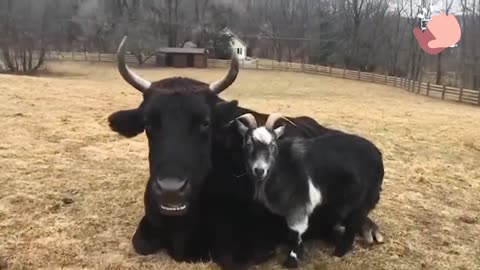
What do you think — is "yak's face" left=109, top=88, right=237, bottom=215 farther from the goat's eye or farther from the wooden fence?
the wooden fence

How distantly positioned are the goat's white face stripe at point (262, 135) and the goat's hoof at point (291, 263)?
1.09m

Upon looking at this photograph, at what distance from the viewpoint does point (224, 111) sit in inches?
181

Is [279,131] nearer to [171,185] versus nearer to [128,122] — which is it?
[128,122]

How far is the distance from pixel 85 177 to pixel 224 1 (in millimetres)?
62574

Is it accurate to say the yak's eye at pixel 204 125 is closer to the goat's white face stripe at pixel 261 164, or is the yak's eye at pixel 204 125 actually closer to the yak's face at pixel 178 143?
the yak's face at pixel 178 143

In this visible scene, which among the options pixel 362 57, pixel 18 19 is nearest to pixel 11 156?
pixel 18 19

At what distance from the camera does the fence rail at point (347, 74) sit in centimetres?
3148

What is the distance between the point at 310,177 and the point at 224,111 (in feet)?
3.57

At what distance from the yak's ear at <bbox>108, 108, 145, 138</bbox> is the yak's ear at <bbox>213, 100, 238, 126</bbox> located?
2.23 ft

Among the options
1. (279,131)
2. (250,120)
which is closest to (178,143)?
(250,120)

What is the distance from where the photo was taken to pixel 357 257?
16.3 ft

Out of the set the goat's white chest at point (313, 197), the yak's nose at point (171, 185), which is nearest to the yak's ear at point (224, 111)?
the yak's nose at point (171, 185)

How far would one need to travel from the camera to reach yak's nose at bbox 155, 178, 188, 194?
3914mm

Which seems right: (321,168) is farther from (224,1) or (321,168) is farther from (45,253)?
(224,1)
